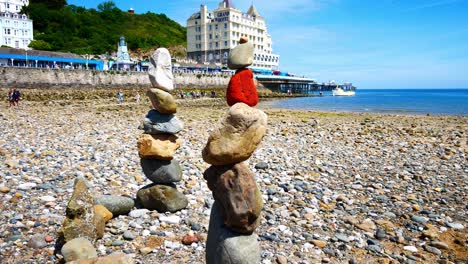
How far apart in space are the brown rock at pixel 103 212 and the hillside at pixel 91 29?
3066 inches

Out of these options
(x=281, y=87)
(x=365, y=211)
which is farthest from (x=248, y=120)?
(x=281, y=87)

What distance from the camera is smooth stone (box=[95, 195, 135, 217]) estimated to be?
23.0 feet

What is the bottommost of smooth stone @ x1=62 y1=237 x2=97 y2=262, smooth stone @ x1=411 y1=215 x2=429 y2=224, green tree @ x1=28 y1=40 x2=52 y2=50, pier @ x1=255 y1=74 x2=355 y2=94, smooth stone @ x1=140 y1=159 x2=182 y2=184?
smooth stone @ x1=411 y1=215 x2=429 y2=224

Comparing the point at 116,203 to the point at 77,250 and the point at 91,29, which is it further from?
the point at 91,29

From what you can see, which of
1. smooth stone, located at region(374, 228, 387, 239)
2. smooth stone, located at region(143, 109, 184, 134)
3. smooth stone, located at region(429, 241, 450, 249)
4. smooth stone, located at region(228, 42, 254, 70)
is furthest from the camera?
smooth stone, located at region(143, 109, 184, 134)

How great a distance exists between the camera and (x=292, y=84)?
104 m

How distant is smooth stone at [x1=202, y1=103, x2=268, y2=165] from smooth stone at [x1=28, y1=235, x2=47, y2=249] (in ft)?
11.6

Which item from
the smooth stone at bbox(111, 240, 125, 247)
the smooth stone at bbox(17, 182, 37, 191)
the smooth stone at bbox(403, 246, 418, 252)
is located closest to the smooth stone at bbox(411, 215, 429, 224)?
the smooth stone at bbox(403, 246, 418, 252)

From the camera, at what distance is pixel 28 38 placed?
74500 millimetres

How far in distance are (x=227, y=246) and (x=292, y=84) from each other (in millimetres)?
102786

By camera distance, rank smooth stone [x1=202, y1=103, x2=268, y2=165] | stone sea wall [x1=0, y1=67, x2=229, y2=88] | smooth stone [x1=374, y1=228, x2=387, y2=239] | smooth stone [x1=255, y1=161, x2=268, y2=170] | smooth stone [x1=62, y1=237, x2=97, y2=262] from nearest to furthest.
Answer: smooth stone [x1=202, y1=103, x2=268, y2=165]
smooth stone [x1=62, y1=237, x2=97, y2=262]
smooth stone [x1=374, y1=228, x2=387, y2=239]
smooth stone [x1=255, y1=161, x2=268, y2=170]
stone sea wall [x1=0, y1=67, x2=229, y2=88]

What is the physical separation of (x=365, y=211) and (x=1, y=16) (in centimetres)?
8448

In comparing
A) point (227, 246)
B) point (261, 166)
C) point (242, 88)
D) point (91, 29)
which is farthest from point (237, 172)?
point (91, 29)

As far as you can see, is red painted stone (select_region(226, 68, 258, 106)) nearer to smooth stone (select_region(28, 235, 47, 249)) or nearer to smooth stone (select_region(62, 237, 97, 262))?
smooth stone (select_region(62, 237, 97, 262))
